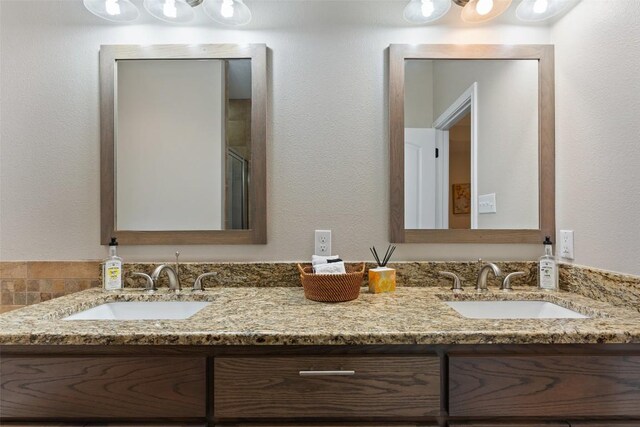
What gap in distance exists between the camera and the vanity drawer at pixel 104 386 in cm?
91

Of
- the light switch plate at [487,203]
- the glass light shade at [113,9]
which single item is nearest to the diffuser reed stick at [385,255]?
the light switch plate at [487,203]

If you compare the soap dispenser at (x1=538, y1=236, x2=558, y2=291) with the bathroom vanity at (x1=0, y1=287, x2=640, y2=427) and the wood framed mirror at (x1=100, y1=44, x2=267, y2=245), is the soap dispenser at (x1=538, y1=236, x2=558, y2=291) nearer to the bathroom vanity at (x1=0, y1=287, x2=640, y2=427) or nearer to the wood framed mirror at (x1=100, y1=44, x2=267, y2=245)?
the bathroom vanity at (x1=0, y1=287, x2=640, y2=427)

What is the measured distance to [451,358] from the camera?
0.91m

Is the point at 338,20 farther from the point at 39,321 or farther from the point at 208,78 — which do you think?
the point at 39,321

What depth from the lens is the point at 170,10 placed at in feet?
4.78

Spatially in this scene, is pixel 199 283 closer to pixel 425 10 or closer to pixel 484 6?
pixel 425 10

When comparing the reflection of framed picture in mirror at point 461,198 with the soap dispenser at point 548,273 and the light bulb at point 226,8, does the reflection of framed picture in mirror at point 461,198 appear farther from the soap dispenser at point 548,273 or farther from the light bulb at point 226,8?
the light bulb at point 226,8

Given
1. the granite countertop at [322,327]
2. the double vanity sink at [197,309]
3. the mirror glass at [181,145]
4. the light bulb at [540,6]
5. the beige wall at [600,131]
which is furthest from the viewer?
the mirror glass at [181,145]

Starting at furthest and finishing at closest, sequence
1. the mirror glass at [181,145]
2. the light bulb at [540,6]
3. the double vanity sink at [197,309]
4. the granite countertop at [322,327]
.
Answer: the mirror glass at [181,145]
the light bulb at [540,6]
the double vanity sink at [197,309]
the granite countertop at [322,327]

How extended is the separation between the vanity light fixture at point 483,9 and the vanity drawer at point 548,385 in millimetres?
1305

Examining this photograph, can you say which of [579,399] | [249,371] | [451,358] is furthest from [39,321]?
[579,399]

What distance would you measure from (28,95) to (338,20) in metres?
1.39

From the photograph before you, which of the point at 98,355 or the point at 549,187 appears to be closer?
the point at 98,355

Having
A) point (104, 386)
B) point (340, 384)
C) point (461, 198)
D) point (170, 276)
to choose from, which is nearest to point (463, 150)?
point (461, 198)
